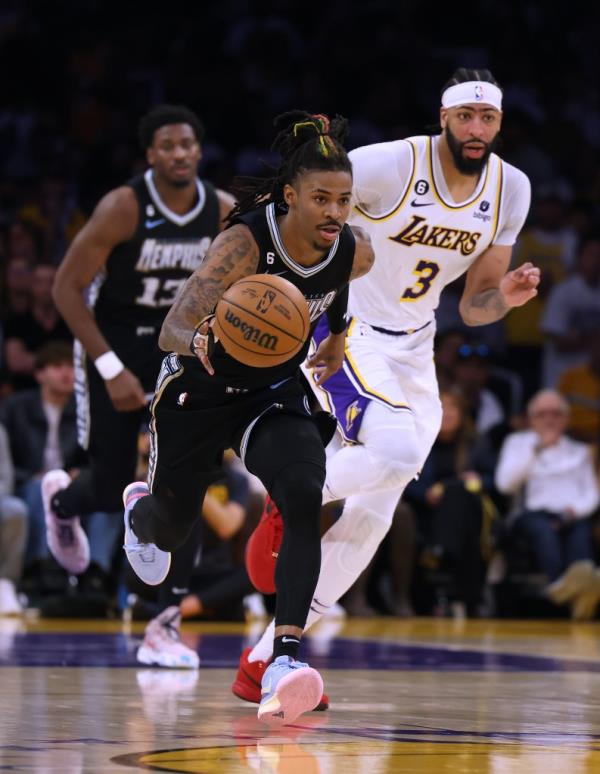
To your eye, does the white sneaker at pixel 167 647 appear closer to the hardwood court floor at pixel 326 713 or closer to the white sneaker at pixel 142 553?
the hardwood court floor at pixel 326 713

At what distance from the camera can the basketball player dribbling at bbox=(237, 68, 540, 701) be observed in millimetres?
5410

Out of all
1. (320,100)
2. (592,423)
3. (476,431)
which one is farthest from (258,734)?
(320,100)

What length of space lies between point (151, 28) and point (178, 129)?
849cm

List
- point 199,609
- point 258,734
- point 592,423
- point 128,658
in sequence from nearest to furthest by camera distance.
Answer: point 258,734 < point 128,658 < point 199,609 < point 592,423

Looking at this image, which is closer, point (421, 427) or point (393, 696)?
point (393, 696)

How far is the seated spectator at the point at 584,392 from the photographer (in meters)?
12.0

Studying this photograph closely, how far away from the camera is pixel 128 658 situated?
6562 mm

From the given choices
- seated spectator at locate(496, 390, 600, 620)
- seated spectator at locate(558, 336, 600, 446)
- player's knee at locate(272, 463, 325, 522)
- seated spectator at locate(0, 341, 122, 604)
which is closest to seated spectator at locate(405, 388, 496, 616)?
seated spectator at locate(496, 390, 600, 620)

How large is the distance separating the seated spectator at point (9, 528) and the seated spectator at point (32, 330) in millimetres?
1110

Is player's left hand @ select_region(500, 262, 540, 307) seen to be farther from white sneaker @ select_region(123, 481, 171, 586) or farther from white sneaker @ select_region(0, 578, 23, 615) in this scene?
white sneaker @ select_region(0, 578, 23, 615)

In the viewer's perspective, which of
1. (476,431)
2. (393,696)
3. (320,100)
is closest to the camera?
(393,696)

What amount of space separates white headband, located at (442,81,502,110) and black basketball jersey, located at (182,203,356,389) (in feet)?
3.57

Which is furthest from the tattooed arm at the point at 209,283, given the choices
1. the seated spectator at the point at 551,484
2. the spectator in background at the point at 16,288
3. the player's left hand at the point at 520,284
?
the spectator in background at the point at 16,288

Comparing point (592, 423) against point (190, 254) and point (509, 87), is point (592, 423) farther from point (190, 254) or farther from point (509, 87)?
point (190, 254)
